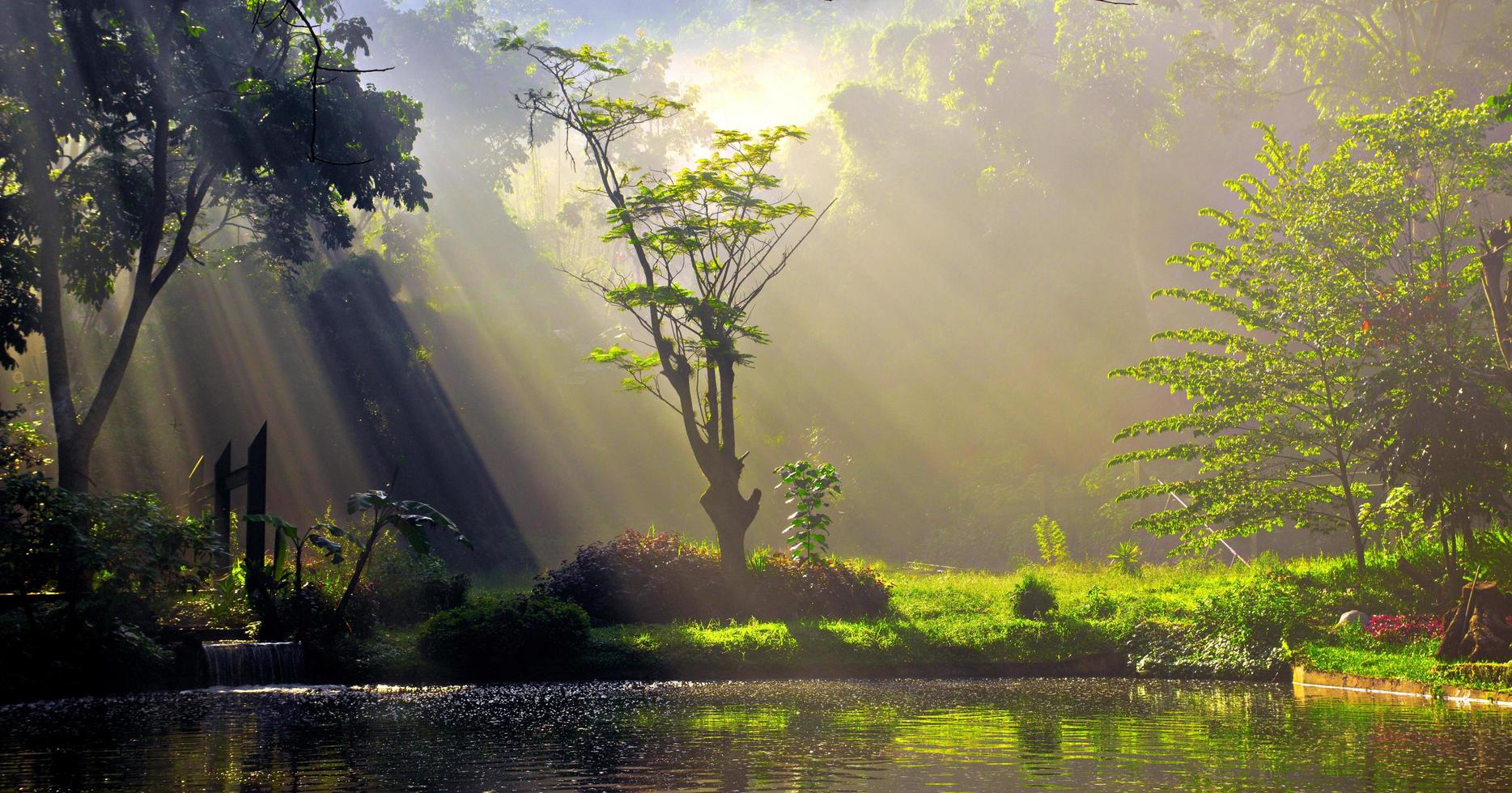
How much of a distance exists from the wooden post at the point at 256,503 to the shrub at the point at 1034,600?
1013 cm

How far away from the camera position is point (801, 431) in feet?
129

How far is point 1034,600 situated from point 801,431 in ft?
82.7

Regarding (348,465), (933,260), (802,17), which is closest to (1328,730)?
(348,465)

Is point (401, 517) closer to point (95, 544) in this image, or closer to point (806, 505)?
point (95, 544)

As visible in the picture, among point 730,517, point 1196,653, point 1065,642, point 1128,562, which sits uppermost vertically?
point 730,517

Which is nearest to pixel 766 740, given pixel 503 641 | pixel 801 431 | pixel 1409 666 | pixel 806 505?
pixel 503 641

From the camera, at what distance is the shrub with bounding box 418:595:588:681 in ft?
40.9

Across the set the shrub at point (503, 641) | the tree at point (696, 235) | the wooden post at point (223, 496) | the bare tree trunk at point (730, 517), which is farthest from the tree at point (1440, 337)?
the wooden post at point (223, 496)

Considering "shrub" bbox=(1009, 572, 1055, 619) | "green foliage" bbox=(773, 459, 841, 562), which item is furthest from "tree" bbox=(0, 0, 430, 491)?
"shrub" bbox=(1009, 572, 1055, 619)

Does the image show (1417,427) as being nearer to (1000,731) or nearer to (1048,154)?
(1000,731)

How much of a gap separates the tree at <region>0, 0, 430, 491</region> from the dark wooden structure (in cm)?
171

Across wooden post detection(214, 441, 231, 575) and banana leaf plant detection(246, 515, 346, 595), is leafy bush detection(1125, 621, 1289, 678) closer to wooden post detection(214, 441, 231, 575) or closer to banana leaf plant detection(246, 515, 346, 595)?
banana leaf plant detection(246, 515, 346, 595)

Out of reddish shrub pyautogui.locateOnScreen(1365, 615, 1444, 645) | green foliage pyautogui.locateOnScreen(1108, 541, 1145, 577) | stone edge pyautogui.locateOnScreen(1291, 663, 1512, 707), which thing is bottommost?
stone edge pyautogui.locateOnScreen(1291, 663, 1512, 707)

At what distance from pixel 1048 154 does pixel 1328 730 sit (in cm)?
2905
